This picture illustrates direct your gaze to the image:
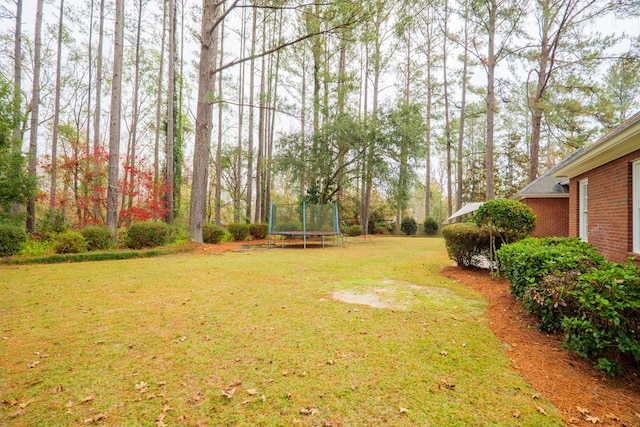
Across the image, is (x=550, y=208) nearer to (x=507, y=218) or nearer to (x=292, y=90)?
(x=507, y=218)

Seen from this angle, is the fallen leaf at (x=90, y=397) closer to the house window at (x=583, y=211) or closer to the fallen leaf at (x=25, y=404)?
the fallen leaf at (x=25, y=404)

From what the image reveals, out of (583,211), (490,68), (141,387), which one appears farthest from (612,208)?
(490,68)

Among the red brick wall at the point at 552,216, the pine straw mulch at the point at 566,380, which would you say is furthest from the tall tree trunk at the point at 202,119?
the red brick wall at the point at 552,216

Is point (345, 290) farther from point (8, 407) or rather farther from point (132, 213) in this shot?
point (132, 213)

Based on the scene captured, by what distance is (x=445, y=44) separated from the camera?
20.7 metres

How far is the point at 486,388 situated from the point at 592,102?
1468cm

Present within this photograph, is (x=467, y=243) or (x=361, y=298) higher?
(x=467, y=243)

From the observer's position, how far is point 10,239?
7254 millimetres

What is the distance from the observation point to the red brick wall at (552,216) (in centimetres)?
1160

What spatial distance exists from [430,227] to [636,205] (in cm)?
1703

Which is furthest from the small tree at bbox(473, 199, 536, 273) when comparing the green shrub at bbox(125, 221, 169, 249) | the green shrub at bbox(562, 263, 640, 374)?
the green shrub at bbox(125, 221, 169, 249)

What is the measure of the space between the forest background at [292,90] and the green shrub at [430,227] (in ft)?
6.96

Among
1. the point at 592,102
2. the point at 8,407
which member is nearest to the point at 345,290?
the point at 8,407

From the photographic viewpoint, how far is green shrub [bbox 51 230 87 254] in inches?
305
